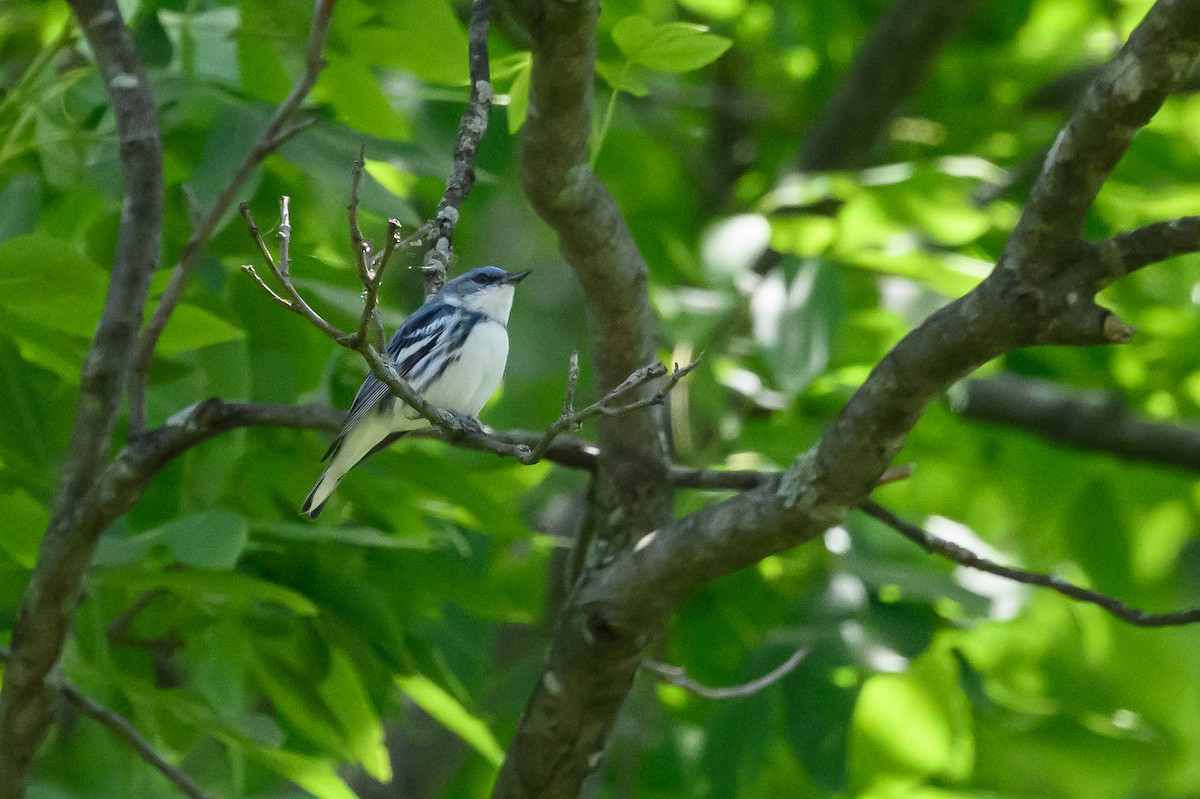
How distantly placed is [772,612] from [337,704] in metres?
1.39

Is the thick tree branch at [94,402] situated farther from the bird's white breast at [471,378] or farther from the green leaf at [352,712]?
the bird's white breast at [471,378]

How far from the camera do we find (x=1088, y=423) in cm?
545

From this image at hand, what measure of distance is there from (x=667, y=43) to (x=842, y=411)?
85 cm

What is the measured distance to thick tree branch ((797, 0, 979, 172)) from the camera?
20.1ft

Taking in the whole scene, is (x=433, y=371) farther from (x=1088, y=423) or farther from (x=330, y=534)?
(x=1088, y=423)

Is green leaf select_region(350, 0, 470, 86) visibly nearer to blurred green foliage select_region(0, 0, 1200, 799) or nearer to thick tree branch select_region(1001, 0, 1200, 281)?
blurred green foliage select_region(0, 0, 1200, 799)

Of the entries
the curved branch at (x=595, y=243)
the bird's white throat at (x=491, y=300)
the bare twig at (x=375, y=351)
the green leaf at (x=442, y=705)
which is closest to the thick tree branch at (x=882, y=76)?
the bird's white throat at (x=491, y=300)

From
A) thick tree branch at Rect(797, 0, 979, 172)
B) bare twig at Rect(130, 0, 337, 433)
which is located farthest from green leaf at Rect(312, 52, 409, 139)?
thick tree branch at Rect(797, 0, 979, 172)

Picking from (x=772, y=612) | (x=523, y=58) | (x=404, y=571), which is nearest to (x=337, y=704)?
(x=404, y=571)

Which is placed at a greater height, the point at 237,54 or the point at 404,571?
the point at 237,54

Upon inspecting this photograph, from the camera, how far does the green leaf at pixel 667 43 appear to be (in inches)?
103

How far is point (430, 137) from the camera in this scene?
4105mm

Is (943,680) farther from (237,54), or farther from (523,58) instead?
(237,54)

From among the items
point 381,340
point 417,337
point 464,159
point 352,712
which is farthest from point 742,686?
point 381,340
